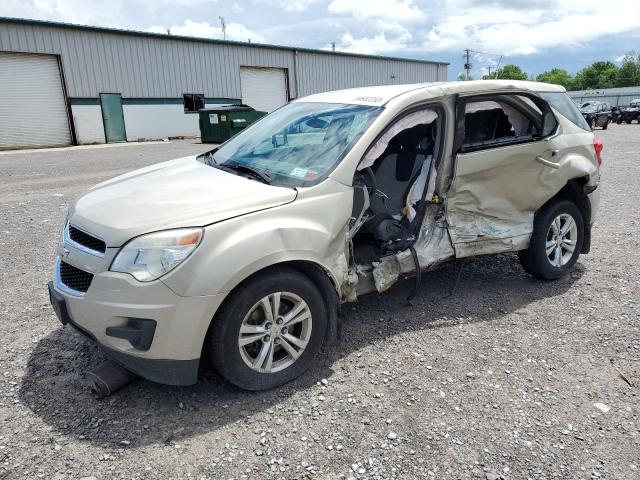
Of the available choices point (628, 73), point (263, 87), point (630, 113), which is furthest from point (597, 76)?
point (263, 87)

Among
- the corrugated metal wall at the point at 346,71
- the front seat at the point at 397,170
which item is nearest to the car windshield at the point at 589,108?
the corrugated metal wall at the point at 346,71

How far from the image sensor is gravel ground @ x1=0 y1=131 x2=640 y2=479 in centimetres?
244

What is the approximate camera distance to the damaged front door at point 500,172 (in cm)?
402

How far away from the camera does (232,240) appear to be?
270 centimetres

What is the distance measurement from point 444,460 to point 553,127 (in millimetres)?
3328

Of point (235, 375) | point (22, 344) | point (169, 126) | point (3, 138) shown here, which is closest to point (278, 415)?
point (235, 375)

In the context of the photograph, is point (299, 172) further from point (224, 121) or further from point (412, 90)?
point (224, 121)

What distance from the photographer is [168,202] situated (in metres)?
2.90

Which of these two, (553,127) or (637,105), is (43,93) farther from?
(637,105)

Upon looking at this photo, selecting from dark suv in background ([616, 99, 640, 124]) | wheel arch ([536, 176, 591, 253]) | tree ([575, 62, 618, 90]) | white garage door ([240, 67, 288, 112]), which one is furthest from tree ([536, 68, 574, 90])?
wheel arch ([536, 176, 591, 253])

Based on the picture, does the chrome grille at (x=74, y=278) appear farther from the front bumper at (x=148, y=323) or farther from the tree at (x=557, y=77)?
the tree at (x=557, y=77)

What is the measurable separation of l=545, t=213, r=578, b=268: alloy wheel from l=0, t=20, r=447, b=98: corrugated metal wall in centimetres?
2516

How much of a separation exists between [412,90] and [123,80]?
85.0ft

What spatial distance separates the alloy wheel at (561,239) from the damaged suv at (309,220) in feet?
0.06
